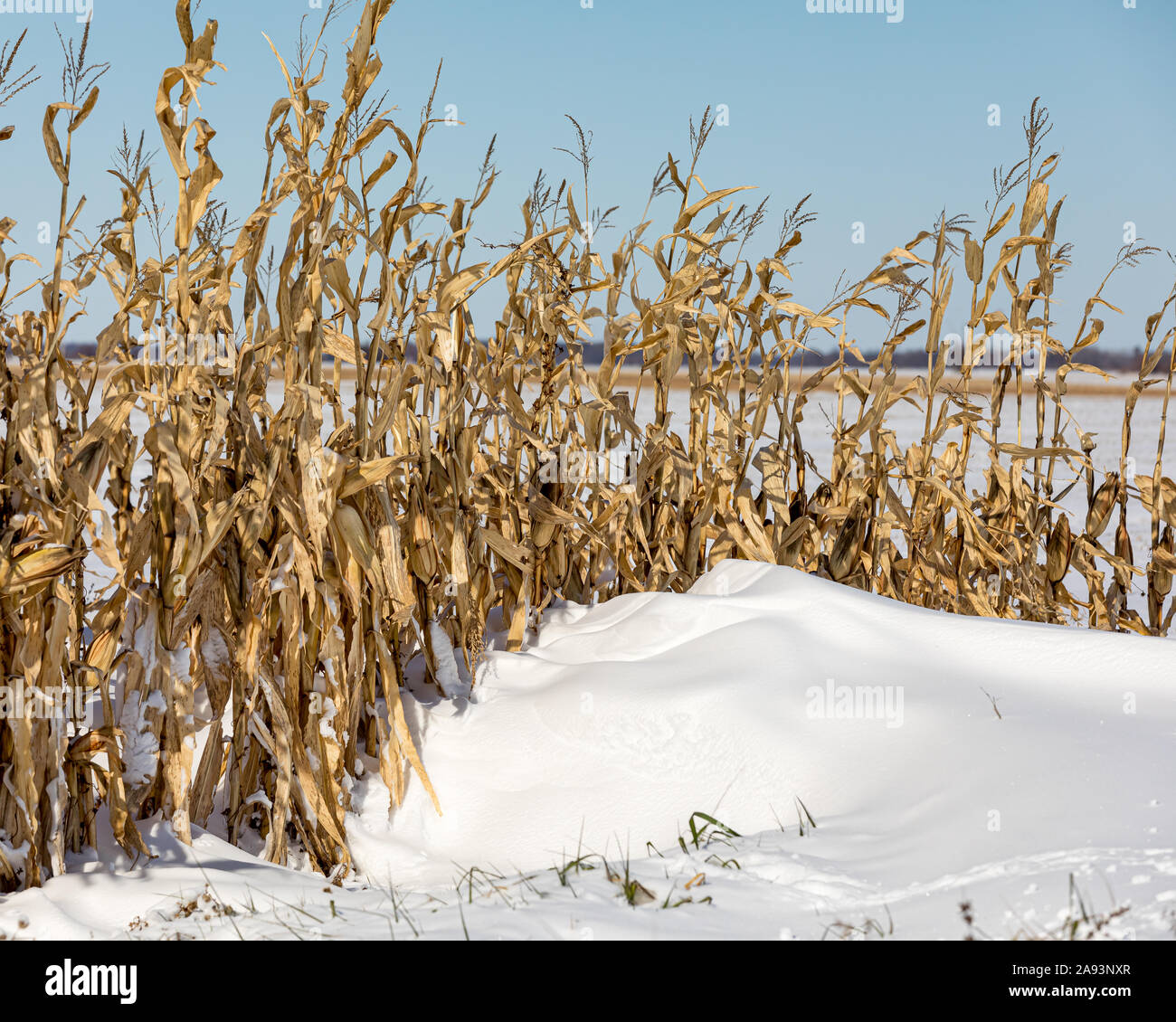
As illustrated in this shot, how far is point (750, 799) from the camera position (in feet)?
6.33

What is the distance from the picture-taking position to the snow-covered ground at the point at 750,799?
4.71 ft

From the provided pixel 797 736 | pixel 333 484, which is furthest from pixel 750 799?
pixel 333 484

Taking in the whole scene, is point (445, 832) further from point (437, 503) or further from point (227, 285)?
point (227, 285)

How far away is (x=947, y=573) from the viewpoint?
2.99 metres

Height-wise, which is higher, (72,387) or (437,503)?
(72,387)

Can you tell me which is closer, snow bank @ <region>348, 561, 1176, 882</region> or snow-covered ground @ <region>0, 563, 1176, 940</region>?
snow-covered ground @ <region>0, 563, 1176, 940</region>

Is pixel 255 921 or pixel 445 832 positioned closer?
pixel 255 921

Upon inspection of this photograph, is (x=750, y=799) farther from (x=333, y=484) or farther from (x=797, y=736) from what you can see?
(x=333, y=484)

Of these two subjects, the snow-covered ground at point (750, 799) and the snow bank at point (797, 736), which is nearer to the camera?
the snow-covered ground at point (750, 799)

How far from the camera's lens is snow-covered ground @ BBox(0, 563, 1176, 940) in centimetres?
143

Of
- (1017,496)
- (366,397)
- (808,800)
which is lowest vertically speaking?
(808,800)
